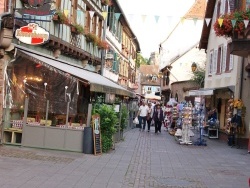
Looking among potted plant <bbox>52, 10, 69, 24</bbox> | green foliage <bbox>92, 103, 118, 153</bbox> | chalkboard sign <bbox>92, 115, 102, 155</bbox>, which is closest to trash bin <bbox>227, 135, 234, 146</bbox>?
green foliage <bbox>92, 103, 118, 153</bbox>

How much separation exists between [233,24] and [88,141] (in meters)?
6.16

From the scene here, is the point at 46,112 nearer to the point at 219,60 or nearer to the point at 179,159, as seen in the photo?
the point at 179,159

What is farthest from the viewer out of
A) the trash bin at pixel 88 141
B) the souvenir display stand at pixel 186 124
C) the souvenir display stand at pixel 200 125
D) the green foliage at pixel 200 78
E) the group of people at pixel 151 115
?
the green foliage at pixel 200 78

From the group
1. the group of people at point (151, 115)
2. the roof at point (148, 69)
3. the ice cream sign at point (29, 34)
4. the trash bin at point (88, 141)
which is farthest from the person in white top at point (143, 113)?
the roof at point (148, 69)

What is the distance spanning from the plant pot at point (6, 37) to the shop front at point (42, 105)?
70 centimetres

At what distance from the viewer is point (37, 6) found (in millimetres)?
12891

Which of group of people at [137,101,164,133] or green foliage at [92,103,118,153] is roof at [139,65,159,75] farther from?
green foliage at [92,103,118,153]

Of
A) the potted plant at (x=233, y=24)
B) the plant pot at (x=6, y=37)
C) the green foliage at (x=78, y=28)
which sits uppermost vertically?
the green foliage at (x=78, y=28)

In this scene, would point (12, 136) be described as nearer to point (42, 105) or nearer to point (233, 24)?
point (42, 105)

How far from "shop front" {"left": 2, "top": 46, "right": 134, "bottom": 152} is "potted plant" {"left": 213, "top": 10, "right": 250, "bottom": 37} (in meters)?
4.64

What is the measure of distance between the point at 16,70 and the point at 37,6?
8.61 ft

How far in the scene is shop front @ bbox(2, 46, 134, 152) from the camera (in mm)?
13953

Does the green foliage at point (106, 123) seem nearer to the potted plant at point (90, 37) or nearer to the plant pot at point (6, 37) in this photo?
the plant pot at point (6, 37)

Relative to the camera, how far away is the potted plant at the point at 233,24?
50.0 feet
